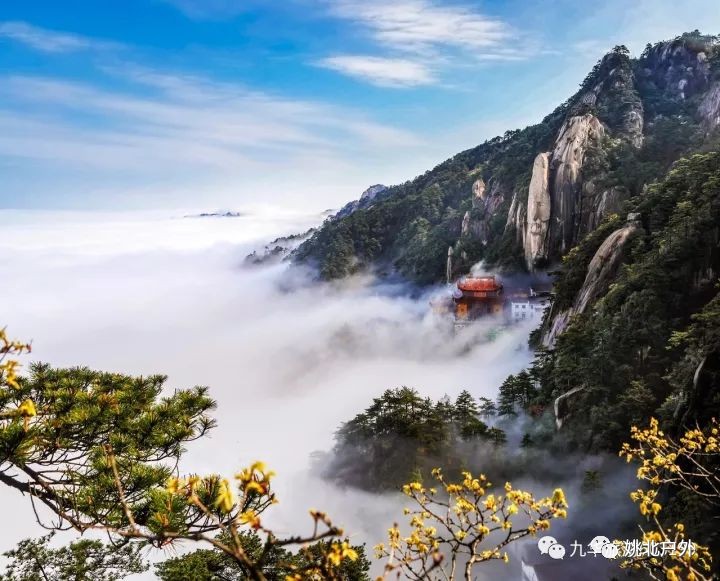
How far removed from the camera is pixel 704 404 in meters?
12.9

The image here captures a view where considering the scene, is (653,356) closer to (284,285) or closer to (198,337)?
(284,285)

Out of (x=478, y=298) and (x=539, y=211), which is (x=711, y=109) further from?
(x=478, y=298)

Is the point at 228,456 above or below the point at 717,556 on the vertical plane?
below

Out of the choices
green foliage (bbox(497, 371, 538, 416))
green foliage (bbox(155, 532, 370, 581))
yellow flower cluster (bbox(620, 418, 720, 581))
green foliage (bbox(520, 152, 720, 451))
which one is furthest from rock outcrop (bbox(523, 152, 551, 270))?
yellow flower cluster (bbox(620, 418, 720, 581))

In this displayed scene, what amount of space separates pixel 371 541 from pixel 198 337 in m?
114

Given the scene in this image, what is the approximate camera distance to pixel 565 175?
44062 millimetres

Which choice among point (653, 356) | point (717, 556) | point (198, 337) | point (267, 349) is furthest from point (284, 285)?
point (717, 556)

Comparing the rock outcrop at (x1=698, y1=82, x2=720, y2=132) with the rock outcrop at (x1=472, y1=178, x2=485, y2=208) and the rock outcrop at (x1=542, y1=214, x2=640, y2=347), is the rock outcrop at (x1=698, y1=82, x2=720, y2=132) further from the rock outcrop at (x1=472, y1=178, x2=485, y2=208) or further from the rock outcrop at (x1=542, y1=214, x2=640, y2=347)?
the rock outcrop at (x1=542, y1=214, x2=640, y2=347)

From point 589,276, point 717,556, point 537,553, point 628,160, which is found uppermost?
point 628,160

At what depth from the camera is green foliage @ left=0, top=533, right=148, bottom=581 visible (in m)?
9.04

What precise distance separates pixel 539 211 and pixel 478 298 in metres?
11.4

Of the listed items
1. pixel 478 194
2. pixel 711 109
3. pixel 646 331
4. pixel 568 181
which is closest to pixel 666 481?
pixel 646 331

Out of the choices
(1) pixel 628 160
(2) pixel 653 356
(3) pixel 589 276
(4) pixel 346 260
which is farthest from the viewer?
(4) pixel 346 260

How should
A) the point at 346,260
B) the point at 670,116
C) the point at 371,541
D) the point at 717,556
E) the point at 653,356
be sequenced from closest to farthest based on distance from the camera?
the point at 717,556 < the point at 653,356 < the point at 371,541 < the point at 670,116 < the point at 346,260
